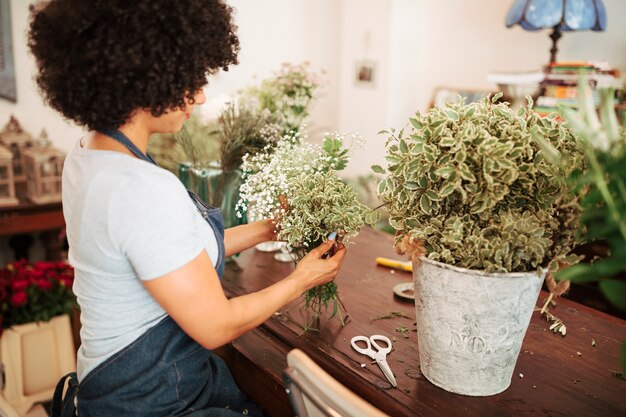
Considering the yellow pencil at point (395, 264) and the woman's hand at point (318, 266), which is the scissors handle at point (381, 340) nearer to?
the woman's hand at point (318, 266)

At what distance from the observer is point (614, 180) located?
2.83ft

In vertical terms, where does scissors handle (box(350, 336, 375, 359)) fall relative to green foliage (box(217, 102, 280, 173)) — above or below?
below

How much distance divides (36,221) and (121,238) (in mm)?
2559

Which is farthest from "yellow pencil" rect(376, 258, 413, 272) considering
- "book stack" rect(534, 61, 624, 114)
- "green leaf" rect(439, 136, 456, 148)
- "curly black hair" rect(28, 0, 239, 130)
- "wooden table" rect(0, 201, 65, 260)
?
"wooden table" rect(0, 201, 65, 260)

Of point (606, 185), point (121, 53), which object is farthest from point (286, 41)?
point (606, 185)

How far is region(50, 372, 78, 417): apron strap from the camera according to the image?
1.32 metres

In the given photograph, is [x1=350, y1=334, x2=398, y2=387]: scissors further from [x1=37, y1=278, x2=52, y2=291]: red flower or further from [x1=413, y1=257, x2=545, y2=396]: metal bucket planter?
[x1=37, y1=278, x2=52, y2=291]: red flower

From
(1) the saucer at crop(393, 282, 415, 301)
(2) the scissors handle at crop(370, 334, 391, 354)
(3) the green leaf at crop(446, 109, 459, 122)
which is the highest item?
(3) the green leaf at crop(446, 109, 459, 122)

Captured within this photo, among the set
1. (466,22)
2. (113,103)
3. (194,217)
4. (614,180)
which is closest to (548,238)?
(614,180)

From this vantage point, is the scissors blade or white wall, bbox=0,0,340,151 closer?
the scissors blade

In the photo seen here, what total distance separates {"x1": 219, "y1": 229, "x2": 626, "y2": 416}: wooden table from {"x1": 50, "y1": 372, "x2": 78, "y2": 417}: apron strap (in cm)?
38

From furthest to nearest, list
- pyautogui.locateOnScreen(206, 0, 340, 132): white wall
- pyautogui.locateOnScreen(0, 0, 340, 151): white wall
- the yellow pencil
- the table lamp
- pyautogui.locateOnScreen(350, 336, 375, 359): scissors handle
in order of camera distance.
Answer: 1. pyautogui.locateOnScreen(206, 0, 340, 132): white wall
2. pyautogui.locateOnScreen(0, 0, 340, 151): white wall
3. the table lamp
4. the yellow pencil
5. pyautogui.locateOnScreen(350, 336, 375, 359): scissors handle

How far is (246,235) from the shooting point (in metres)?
1.55

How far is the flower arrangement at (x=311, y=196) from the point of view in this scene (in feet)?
4.22
